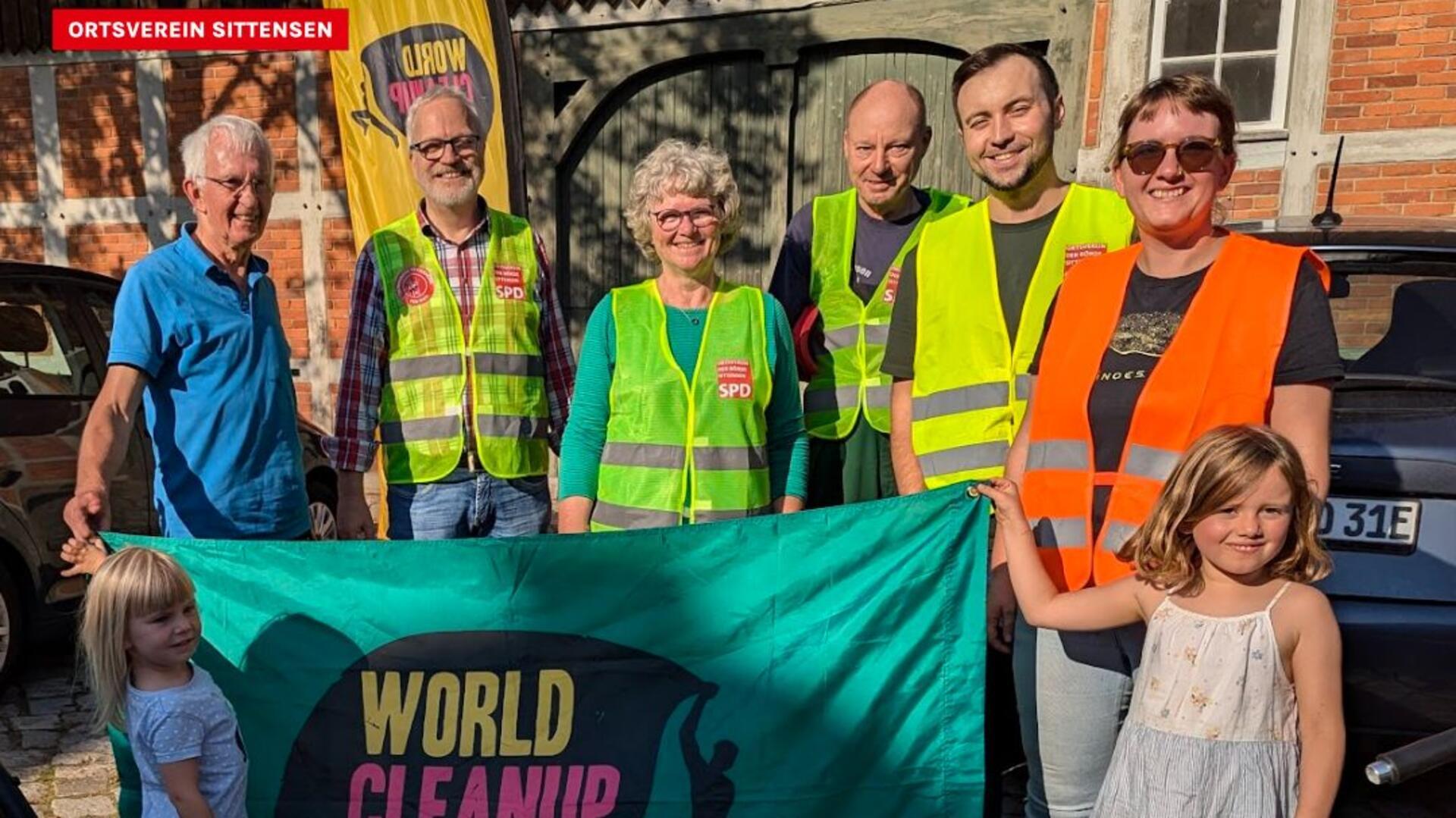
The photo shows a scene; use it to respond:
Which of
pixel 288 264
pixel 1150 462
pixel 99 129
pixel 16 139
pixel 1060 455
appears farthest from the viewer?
pixel 16 139

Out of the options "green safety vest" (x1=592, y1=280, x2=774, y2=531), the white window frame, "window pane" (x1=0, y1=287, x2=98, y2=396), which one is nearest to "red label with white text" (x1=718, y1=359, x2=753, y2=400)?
"green safety vest" (x1=592, y1=280, x2=774, y2=531)

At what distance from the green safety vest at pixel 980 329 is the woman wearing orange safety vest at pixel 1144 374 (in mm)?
310

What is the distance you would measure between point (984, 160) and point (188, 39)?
958 cm

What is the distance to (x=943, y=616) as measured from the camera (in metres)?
2.73

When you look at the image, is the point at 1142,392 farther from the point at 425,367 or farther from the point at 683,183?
the point at 425,367

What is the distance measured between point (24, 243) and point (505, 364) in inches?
400

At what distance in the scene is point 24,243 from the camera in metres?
11.0

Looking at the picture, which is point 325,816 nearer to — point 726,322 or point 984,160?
point 726,322

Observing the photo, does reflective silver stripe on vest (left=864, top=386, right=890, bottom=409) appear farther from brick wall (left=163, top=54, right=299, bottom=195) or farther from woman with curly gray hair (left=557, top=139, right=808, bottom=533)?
brick wall (left=163, top=54, right=299, bottom=195)

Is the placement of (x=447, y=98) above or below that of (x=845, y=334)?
above

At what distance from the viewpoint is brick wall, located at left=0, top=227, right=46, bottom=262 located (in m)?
10.9

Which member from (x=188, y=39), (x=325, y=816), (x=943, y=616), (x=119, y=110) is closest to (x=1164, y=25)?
(x=943, y=616)

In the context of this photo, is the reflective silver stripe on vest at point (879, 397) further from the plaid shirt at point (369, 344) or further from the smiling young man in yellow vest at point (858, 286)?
the plaid shirt at point (369, 344)

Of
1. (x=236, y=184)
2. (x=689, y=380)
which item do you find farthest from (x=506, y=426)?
(x=236, y=184)
